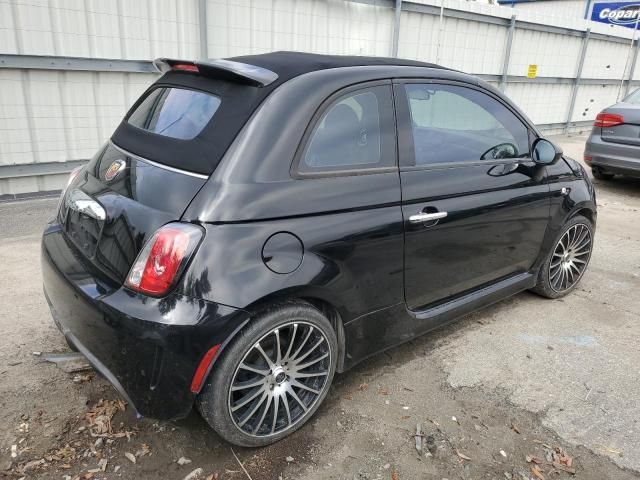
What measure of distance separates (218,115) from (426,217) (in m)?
1.17

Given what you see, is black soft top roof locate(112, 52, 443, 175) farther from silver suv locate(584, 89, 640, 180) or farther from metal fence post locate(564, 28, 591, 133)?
metal fence post locate(564, 28, 591, 133)

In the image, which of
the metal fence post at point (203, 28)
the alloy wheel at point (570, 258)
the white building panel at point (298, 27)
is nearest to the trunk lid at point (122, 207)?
the alloy wheel at point (570, 258)

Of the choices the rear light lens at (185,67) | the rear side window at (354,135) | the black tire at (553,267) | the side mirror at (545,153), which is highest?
the rear light lens at (185,67)

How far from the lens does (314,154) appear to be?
2.36 meters

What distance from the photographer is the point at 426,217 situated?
8.86 ft

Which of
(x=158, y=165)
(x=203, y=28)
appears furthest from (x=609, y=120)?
(x=158, y=165)

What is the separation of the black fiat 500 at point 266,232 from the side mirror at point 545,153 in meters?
0.50

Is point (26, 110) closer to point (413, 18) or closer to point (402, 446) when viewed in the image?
point (402, 446)

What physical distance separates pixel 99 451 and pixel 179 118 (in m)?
1.60

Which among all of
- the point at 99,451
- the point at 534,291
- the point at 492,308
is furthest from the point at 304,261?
the point at 534,291

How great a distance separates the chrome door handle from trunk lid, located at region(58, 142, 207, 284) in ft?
3.61

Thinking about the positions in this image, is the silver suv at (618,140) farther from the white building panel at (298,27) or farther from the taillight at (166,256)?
the taillight at (166,256)

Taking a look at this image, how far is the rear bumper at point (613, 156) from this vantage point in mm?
7016

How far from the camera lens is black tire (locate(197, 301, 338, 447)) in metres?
2.14
